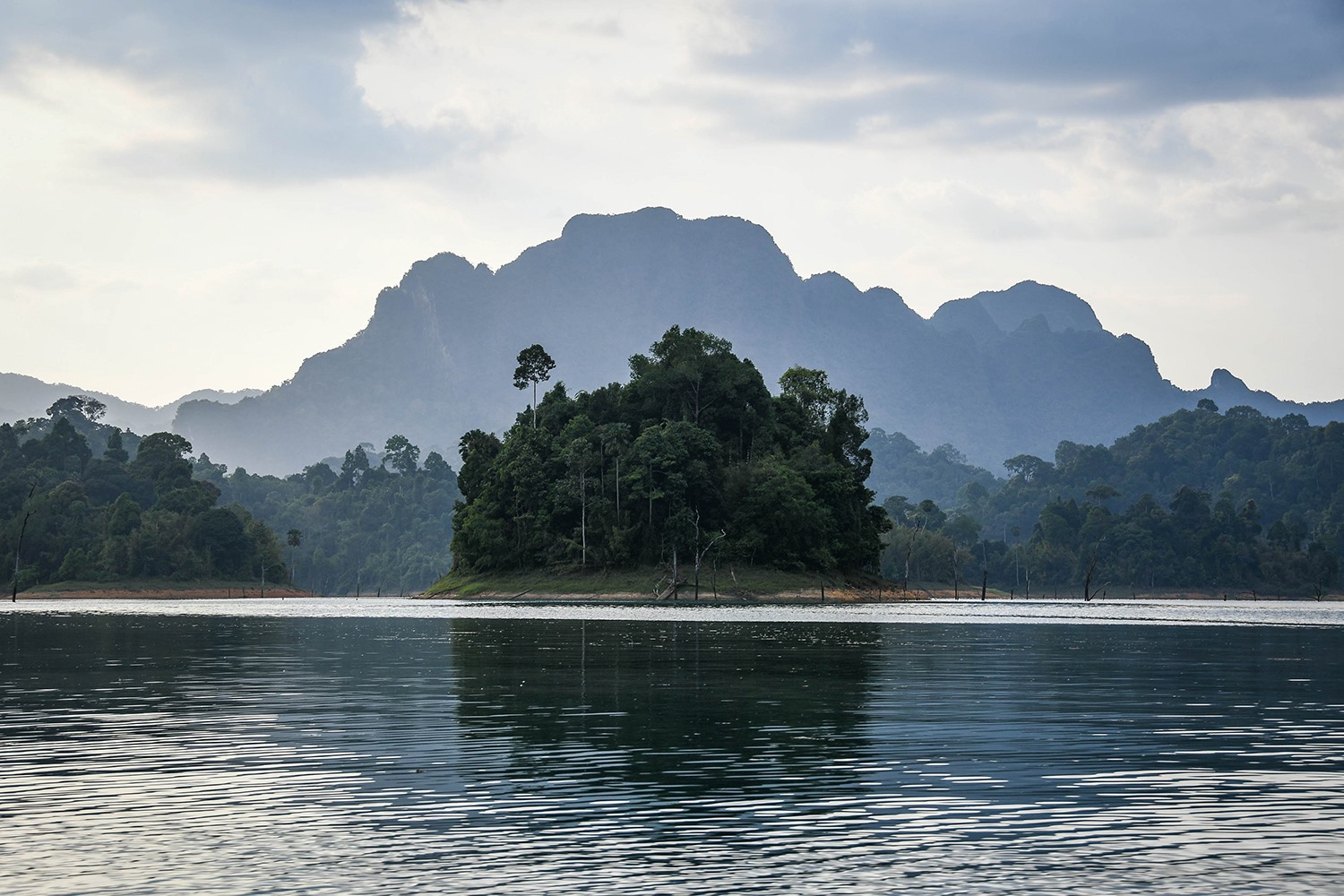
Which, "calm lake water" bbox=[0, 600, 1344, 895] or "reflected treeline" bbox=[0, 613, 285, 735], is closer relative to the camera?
"calm lake water" bbox=[0, 600, 1344, 895]

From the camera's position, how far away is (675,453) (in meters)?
189

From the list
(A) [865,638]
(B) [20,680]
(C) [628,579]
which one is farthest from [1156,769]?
(C) [628,579]

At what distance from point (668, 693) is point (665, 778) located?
17.1 metres

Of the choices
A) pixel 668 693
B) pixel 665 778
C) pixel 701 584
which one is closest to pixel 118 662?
→ pixel 668 693

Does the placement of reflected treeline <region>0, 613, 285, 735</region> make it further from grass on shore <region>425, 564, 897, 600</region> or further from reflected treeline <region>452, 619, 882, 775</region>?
grass on shore <region>425, 564, 897, 600</region>

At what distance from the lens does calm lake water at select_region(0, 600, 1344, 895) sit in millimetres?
19156

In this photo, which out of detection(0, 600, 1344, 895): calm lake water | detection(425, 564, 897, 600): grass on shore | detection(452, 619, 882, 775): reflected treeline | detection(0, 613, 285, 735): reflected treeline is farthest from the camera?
detection(425, 564, 897, 600): grass on shore

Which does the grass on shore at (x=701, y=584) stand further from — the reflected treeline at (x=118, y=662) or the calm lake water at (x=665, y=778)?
the calm lake water at (x=665, y=778)

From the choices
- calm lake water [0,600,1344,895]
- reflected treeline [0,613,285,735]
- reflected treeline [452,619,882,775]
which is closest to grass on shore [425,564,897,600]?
reflected treeline [0,613,285,735]

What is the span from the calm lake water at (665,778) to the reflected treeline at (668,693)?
0.72 feet

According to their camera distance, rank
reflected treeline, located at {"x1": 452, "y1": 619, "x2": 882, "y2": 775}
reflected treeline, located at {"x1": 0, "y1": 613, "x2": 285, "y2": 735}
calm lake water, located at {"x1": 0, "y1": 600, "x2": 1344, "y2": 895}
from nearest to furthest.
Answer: calm lake water, located at {"x1": 0, "y1": 600, "x2": 1344, "y2": 895} → reflected treeline, located at {"x1": 452, "y1": 619, "x2": 882, "y2": 775} → reflected treeline, located at {"x1": 0, "y1": 613, "x2": 285, "y2": 735}

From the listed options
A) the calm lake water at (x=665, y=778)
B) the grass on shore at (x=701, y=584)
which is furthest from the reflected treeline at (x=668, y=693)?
the grass on shore at (x=701, y=584)

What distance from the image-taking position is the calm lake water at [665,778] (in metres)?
19.2

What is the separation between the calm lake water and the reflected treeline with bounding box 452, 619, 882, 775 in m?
0.22
